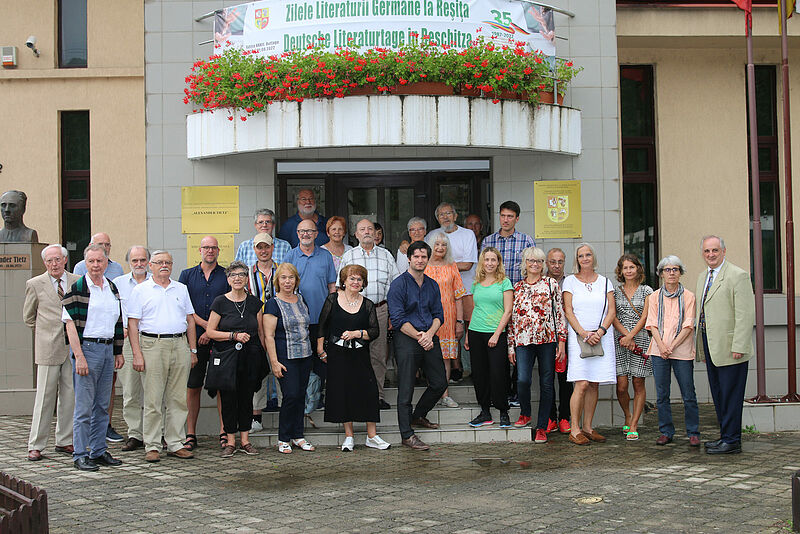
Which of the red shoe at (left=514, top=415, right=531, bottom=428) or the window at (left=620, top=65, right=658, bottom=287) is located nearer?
the red shoe at (left=514, top=415, right=531, bottom=428)

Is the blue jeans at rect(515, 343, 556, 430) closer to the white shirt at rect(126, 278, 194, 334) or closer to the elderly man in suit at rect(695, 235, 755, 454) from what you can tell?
the elderly man in suit at rect(695, 235, 755, 454)

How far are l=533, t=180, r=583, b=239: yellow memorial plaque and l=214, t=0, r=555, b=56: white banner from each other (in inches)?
70.5

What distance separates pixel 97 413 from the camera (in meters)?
7.62

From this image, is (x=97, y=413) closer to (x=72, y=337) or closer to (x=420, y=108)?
(x=72, y=337)

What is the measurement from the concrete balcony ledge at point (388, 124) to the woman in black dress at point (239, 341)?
2052 millimetres

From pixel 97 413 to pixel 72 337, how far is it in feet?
2.31

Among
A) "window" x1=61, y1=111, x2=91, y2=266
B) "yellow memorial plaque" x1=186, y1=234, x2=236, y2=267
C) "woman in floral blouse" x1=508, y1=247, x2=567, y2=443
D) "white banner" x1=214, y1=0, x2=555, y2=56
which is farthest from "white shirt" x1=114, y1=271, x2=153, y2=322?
"window" x1=61, y1=111, x2=91, y2=266

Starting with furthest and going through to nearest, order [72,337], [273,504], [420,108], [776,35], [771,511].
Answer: [776,35] < [420,108] < [72,337] < [273,504] < [771,511]

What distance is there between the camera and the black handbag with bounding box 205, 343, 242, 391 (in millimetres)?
7906

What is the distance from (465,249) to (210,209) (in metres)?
3.07

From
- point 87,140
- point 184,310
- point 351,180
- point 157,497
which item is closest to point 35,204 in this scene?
point 87,140

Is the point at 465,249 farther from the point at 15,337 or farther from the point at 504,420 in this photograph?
the point at 15,337

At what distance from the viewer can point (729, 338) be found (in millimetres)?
7883

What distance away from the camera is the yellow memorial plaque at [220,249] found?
1023 cm
